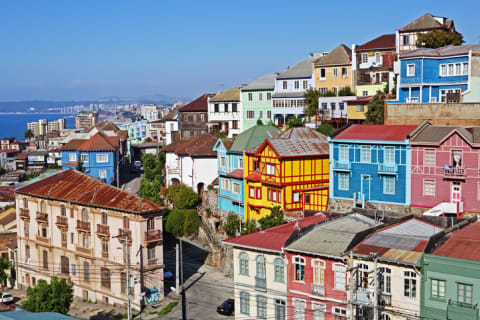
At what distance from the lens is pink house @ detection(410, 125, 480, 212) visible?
41094 mm

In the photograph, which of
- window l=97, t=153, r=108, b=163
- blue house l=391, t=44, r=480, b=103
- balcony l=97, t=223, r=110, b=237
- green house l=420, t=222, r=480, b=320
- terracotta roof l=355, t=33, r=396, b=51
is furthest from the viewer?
window l=97, t=153, r=108, b=163

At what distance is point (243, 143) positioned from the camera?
57625mm

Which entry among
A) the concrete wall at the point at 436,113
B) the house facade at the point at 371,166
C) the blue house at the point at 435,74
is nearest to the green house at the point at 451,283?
the house facade at the point at 371,166

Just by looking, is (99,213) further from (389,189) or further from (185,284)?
(389,189)

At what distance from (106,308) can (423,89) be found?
103 feet

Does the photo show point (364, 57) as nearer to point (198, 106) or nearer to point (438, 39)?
point (438, 39)

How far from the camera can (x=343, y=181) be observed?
47.7 metres

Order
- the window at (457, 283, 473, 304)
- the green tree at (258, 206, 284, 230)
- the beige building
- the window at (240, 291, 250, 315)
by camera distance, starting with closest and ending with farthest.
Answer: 1. the window at (457, 283, 473, 304)
2. the window at (240, 291, 250, 315)
3. the beige building
4. the green tree at (258, 206, 284, 230)

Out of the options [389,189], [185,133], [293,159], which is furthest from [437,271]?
[185,133]

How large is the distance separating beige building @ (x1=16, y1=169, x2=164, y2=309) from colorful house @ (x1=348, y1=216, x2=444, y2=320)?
722 inches

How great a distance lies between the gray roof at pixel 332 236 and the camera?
3231 centimetres

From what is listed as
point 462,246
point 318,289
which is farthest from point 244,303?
point 462,246

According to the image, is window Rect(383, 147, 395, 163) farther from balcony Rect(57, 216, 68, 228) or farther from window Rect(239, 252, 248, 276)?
balcony Rect(57, 216, 68, 228)

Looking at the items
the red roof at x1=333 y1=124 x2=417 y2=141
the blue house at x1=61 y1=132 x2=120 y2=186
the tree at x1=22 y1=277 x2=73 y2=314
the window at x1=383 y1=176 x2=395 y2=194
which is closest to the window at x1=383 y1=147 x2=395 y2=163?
the red roof at x1=333 y1=124 x2=417 y2=141
